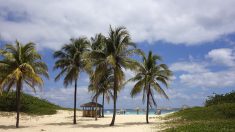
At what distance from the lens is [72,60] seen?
36.9 meters

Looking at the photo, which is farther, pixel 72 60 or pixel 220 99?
pixel 220 99

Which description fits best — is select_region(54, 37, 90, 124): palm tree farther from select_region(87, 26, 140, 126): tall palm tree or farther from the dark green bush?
the dark green bush

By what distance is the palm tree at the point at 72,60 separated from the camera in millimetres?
36938

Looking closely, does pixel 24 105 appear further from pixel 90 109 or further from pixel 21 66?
pixel 21 66

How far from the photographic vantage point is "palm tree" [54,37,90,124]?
36.9 m

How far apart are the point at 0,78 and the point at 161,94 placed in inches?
643

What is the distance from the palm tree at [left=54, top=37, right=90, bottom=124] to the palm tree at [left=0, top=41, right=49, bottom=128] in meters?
3.15

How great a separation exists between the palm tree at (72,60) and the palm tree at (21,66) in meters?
A: 3.15

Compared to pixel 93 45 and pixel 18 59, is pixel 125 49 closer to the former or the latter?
pixel 93 45

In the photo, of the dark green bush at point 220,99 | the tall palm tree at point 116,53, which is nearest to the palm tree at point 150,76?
the tall palm tree at point 116,53

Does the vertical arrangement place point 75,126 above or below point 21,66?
below

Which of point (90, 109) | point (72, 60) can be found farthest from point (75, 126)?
point (90, 109)

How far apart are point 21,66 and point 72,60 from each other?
20.3ft

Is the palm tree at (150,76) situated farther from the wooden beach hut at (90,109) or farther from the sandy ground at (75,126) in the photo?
the wooden beach hut at (90,109)
